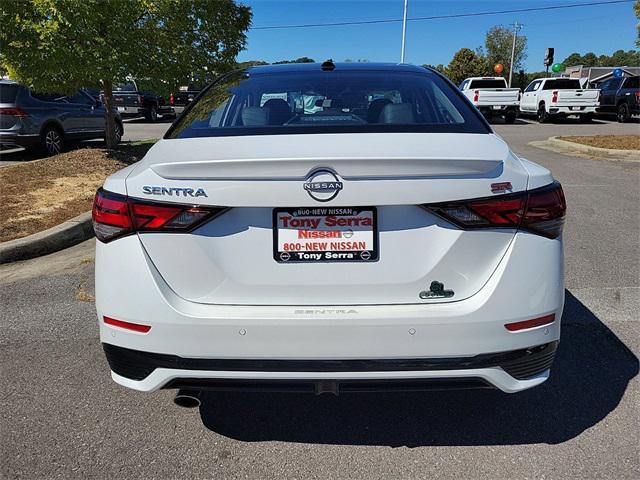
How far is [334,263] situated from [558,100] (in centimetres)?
2357

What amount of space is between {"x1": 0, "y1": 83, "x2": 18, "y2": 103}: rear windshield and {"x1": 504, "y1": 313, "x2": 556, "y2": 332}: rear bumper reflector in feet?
39.5

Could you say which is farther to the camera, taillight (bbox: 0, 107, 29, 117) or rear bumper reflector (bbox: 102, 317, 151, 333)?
taillight (bbox: 0, 107, 29, 117)

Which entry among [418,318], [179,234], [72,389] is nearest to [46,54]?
[72,389]

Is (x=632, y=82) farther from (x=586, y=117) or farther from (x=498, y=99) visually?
(x=498, y=99)

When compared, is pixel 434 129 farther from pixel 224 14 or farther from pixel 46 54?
pixel 224 14

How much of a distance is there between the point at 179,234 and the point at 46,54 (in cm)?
804

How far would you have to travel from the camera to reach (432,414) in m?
2.76

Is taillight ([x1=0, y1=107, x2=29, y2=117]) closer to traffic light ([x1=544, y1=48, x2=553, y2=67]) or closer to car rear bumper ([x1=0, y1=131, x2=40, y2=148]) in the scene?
car rear bumper ([x1=0, y1=131, x2=40, y2=148])

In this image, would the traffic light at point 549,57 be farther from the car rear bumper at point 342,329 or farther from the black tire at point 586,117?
the car rear bumper at point 342,329

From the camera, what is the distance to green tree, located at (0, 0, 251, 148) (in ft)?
27.5

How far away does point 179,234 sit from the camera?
2.08 metres

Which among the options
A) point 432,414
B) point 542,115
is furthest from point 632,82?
point 432,414

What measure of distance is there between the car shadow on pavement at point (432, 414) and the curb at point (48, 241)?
330 centimetres

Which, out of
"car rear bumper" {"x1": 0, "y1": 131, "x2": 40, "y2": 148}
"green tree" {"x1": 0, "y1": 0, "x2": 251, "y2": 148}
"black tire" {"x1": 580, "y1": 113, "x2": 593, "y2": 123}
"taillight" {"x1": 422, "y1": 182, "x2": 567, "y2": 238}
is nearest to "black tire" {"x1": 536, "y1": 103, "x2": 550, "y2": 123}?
"black tire" {"x1": 580, "y1": 113, "x2": 593, "y2": 123}
